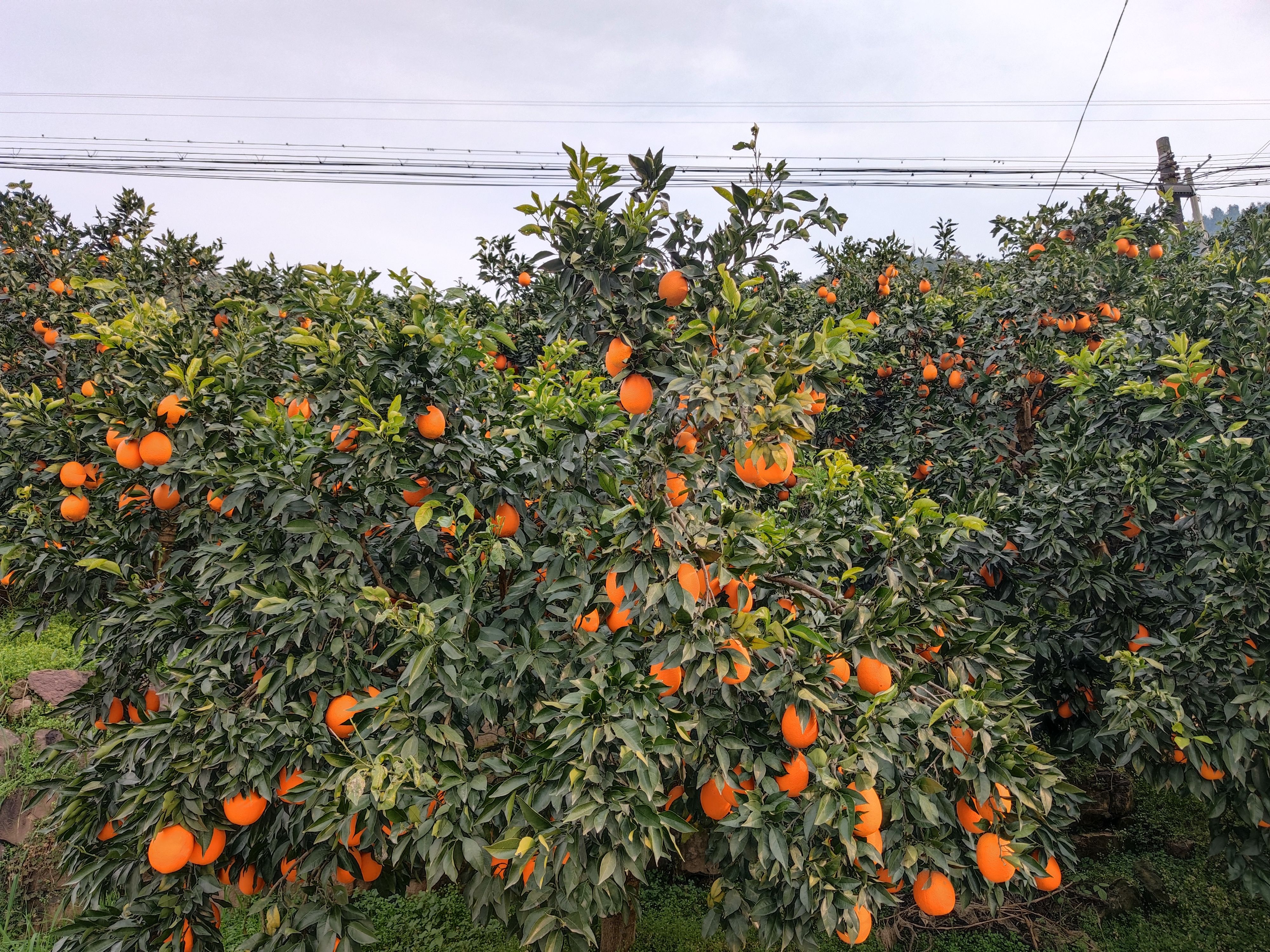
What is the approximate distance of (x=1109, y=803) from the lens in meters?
4.43

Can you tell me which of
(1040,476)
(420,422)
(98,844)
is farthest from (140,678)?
(1040,476)

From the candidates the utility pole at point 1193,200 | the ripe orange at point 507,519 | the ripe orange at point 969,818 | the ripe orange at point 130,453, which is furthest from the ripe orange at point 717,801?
the utility pole at point 1193,200

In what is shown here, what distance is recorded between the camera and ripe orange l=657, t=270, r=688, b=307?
186 centimetres

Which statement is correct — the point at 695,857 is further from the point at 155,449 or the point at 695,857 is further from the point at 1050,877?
the point at 155,449

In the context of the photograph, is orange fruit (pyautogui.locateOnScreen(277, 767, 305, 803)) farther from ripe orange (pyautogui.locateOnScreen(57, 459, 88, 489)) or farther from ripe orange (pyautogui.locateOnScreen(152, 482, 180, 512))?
ripe orange (pyautogui.locateOnScreen(57, 459, 88, 489))

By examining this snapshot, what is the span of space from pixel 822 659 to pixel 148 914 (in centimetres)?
198

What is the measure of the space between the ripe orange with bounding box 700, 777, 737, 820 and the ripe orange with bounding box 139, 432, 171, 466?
1902 mm

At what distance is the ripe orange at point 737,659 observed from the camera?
63.7 inches

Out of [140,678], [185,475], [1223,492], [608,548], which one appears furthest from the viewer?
[1223,492]

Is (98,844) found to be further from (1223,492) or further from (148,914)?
(1223,492)

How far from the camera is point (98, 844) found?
2055 millimetres

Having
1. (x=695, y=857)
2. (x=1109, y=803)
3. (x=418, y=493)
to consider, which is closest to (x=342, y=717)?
(x=418, y=493)

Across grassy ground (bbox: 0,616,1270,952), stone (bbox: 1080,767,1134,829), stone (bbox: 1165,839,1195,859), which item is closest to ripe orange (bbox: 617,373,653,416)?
grassy ground (bbox: 0,616,1270,952)

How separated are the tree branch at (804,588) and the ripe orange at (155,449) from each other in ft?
6.21
